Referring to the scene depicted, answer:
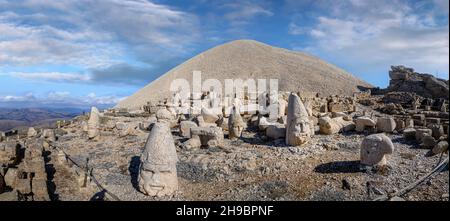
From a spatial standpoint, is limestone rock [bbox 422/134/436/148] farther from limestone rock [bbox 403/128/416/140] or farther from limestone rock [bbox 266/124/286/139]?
limestone rock [bbox 266/124/286/139]

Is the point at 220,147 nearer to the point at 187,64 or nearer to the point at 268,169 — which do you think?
the point at 268,169

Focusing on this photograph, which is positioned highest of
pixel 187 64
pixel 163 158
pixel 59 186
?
pixel 187 64

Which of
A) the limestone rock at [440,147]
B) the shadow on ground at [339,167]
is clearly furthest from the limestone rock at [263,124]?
the limestone rock at [440,147]

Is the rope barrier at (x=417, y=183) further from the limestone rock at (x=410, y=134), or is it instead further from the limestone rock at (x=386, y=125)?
the limestone rock at (x=386, y=125)

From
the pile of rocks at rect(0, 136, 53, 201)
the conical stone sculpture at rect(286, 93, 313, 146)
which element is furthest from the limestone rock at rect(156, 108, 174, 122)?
the conical stone sculpture at rect(286, 93, 313, 146)

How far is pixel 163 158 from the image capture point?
29.7 ft

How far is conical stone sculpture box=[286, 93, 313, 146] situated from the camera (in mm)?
12508

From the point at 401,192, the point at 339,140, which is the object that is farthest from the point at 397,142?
the point at 401,192

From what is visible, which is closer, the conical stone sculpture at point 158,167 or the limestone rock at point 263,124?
the conical stone sculpture at point 158,167

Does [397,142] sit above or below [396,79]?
below

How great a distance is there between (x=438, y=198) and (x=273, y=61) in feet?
150

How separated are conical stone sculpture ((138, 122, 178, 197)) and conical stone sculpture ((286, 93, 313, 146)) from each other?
4815 millimetres

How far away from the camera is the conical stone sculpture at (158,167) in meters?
9.02

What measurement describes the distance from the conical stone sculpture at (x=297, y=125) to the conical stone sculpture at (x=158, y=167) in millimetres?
4815
